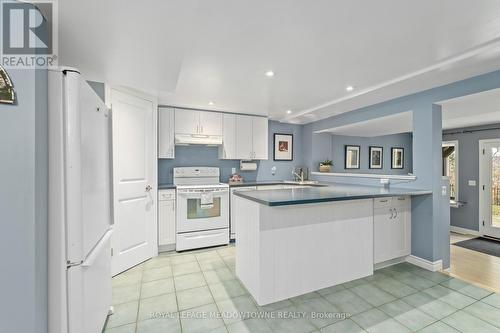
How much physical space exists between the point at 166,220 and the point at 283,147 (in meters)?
2.86

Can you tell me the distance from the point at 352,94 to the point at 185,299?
331 centimetres

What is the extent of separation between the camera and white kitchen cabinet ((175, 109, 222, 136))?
386cm

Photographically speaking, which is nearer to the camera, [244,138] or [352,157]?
[244,138]

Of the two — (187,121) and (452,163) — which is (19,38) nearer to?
(187,121)

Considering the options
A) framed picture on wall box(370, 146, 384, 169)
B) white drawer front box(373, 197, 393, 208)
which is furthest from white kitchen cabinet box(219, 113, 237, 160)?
framed picture on wall box(370, 146, 384, 169)

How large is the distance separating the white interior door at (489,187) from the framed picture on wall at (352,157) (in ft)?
7.38

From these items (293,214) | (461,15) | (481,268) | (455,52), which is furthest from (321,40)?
(481,268)

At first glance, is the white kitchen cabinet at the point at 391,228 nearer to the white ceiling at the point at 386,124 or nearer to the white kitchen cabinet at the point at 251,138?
the white ceiling at the point at 386,124

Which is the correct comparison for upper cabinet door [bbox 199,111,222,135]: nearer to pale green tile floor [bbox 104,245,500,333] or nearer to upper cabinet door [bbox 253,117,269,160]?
upper cabinet door [bbox 253,117,269,160]

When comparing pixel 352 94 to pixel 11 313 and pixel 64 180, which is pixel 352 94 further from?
pixel 11 313

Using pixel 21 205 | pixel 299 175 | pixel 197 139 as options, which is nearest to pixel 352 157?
pixel 299 175

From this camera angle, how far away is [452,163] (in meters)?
5.12

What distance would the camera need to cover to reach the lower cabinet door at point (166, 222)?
3377mm

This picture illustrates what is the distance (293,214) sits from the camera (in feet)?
7.07
